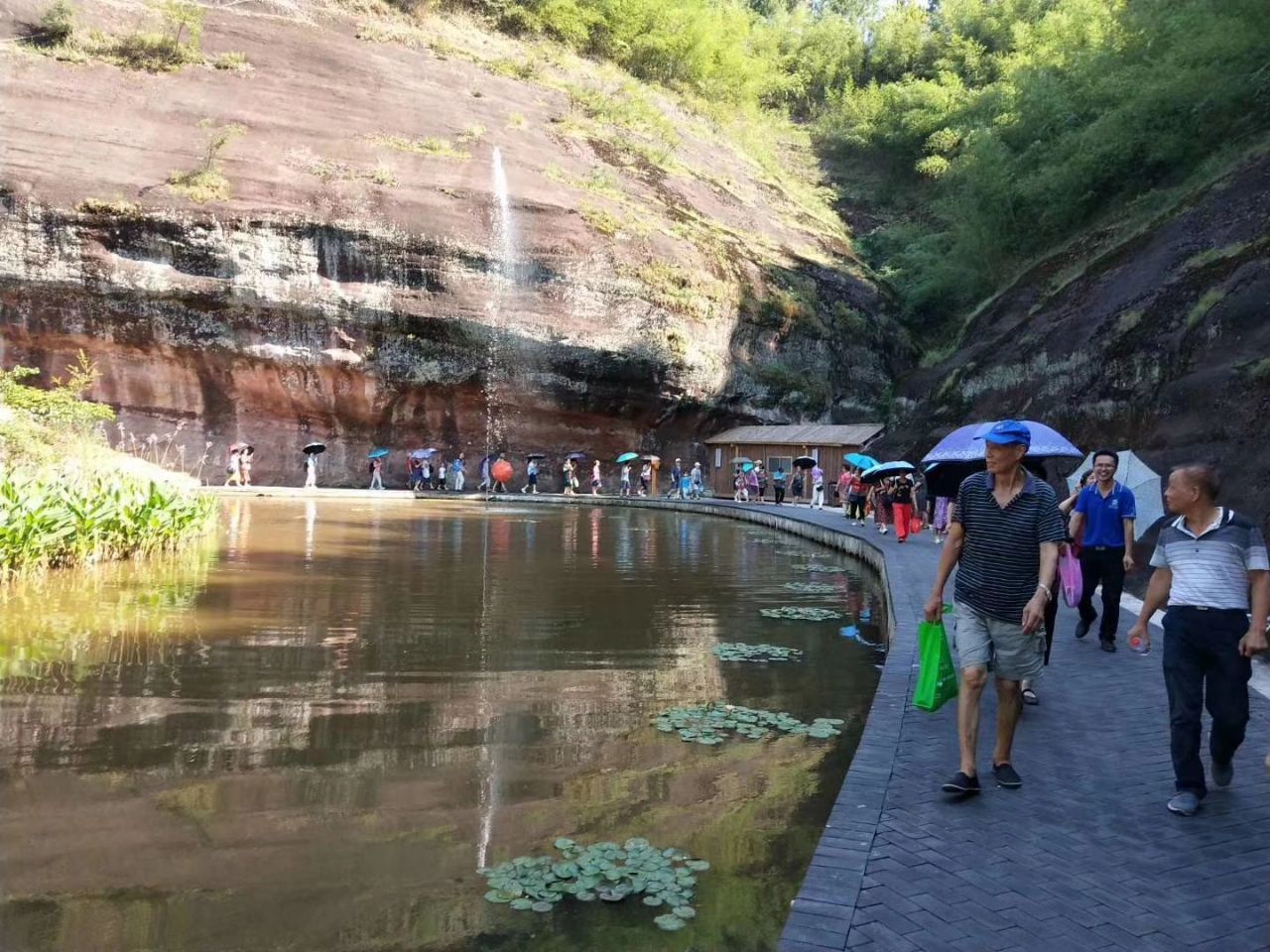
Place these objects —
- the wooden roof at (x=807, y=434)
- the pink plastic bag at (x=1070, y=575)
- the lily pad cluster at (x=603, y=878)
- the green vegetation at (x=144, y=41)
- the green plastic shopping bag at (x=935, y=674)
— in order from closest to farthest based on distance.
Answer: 1. the lily pad cluster at (x=603, y=878)
2. the green plastic shopping bag at (x=935, y=674)
3. the pink plastic bag at (x=1070, y=575)
4. the wooden roof at (x=807, y=434)
5. the green vegetation at (x=144, y=41)

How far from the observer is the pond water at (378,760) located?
3719mm

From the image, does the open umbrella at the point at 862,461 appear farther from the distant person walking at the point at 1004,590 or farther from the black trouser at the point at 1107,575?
the distant person walking at the point at 1004,590

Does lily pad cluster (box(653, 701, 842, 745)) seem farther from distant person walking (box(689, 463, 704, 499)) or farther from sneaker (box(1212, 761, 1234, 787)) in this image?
distant person walking (box(689, 463, 704, 499))

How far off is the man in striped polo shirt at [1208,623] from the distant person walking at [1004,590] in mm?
575

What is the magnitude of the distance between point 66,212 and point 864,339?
29509mm

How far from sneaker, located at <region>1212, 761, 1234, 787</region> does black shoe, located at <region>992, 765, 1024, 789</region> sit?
2.87 feet

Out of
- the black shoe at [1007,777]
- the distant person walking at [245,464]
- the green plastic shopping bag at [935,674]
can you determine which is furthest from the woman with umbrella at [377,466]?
the black shoe at [1007,777]

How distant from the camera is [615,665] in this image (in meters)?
7.80

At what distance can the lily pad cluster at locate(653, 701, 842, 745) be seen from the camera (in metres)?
6.04

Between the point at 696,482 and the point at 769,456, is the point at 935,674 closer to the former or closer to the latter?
the point at 769,456

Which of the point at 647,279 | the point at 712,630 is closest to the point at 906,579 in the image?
the point at 712,630

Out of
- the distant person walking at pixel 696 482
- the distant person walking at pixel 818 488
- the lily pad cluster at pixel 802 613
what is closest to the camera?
the lily pad cluster at pixel 802 613

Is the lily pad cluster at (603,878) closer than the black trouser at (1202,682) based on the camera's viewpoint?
Yes

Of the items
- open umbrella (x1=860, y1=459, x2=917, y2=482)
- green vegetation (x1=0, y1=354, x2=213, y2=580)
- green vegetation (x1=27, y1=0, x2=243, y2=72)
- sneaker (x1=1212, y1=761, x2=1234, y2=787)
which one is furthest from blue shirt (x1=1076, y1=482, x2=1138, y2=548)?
green vegetation (x1=27, y1=0, x2=243, y2=72)
